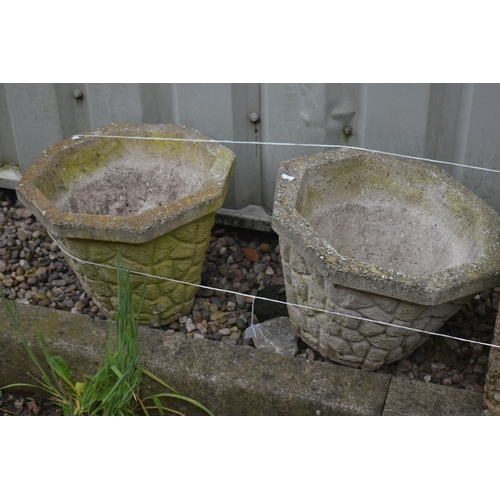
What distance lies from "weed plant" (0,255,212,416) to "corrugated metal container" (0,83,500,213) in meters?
0.85

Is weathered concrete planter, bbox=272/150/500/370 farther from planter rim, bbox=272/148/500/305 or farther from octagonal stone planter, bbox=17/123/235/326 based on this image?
octagonal stone planter, bbox=17/123/235/326

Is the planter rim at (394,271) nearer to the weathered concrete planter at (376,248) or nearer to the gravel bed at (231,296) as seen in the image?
the weathered concrete planter at (376,248)

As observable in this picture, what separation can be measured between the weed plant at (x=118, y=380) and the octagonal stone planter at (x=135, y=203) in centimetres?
12

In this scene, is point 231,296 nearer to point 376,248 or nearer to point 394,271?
point 376,248

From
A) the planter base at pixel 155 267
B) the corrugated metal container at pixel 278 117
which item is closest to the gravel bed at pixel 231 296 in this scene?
the planter base at pixel 155 267

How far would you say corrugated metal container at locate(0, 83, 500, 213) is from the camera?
2.54 m

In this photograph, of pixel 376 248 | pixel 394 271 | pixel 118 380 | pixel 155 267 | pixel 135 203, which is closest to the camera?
pixel 394 271

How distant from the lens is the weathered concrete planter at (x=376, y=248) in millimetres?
2064

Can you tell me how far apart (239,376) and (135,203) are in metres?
1.03

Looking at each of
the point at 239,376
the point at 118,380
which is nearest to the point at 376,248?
the point at 239,376

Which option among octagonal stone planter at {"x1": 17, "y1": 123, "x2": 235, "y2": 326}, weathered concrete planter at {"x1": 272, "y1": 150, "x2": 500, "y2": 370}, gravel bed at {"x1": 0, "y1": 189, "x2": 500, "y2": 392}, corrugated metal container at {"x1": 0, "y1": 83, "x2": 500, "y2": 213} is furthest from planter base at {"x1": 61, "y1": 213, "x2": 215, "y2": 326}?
corrugated metal container at {"x1": 0, "y1": 83, "x2": 500, "y2": 213}

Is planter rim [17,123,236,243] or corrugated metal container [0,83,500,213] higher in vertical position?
corrugated metal container [0,83,500,213]

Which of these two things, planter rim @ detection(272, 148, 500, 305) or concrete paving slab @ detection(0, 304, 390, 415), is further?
concrete paving slab @ detection(0, 304, 390, 415)

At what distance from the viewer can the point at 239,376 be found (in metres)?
2.31
